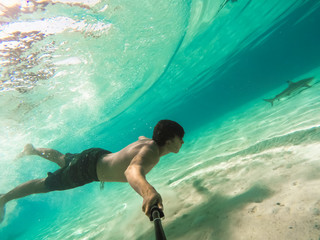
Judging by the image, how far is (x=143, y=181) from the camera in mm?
1827

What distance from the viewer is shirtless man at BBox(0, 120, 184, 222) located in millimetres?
1969

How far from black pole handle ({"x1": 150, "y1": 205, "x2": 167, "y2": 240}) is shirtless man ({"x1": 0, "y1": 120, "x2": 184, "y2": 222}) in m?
0.09

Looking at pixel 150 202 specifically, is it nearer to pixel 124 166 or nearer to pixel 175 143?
pixel 175 143

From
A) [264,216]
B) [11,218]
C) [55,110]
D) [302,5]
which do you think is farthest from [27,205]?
[302,5]

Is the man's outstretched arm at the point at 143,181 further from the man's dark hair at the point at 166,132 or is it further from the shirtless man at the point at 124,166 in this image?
the man's dark hair at the point at 166,132

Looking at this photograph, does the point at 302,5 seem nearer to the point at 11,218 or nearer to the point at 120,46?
the point at 120,46

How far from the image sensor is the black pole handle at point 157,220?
1.04 metres

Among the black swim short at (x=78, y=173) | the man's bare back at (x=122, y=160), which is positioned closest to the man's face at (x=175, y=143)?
the man's bare back at (x=122, y=160)

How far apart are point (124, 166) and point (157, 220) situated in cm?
217

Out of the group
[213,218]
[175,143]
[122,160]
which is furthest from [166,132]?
[213,218]

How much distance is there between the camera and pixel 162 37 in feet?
52.3

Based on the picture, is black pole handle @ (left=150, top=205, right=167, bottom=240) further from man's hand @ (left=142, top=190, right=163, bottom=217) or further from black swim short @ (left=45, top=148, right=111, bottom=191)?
black swim short @ (left=45, top=148, right=111, bottom=191)

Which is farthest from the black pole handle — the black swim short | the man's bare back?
the black swim short

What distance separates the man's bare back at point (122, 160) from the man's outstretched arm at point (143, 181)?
12cm
